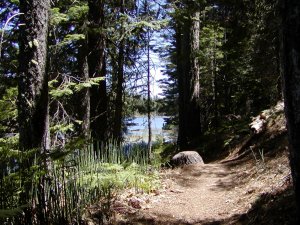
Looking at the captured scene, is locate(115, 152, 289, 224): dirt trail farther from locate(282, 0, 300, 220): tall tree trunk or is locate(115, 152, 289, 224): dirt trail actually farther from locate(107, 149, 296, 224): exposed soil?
locate(282, 0, 300, 220): tall tree trunk

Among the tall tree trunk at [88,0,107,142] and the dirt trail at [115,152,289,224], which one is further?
the tall tree trunk at [88,0,107,142]

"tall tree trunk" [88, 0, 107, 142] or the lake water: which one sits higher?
"tall tree trunk" [88, 0, 107, 142]

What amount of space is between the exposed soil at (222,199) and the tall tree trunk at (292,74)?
4.08ft

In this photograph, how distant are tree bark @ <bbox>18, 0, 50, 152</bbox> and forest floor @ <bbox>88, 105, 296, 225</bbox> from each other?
61.6 inches

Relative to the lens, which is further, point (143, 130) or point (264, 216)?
point (143, 130)

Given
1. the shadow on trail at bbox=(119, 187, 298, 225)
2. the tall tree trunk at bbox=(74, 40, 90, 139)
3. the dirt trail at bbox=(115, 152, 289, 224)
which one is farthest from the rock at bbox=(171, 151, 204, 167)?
the shadow on trail at bbox=(119, 187, 298, 225)

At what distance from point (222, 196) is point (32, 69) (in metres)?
3.52

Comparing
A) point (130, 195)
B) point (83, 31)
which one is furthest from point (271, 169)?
point (83, 31)

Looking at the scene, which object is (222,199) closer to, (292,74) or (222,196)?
(222,196)

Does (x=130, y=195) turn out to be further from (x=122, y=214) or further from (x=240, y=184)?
(x=240, y=184)

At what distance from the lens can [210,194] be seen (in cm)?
563

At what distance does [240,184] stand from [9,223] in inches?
147

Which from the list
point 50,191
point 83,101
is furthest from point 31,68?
point 83,101

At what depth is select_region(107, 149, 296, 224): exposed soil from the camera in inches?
157
